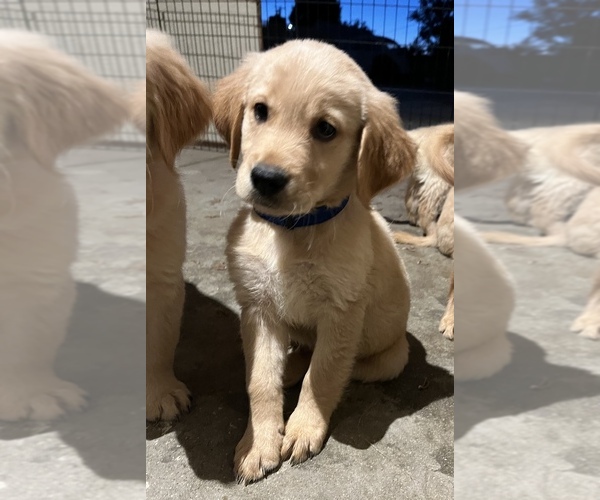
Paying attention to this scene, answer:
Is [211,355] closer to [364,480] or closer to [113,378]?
[364,480]

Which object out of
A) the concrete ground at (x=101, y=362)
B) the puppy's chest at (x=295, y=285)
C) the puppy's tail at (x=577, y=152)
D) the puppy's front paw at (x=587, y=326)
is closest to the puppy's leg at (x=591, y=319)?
the puppy's front paw at (x=587, y=326)

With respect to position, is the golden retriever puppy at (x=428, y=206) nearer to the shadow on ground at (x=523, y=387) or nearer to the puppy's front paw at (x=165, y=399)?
the puppy's front paw at (x=165, y=399)

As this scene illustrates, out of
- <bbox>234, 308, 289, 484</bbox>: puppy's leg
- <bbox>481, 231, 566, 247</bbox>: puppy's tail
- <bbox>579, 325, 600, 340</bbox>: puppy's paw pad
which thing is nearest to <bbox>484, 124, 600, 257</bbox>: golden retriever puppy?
<bbox>481, 231, 566, 247</bbox>: puppy's tail

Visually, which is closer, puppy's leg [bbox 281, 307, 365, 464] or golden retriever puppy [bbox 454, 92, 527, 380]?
golden retriever puppy [bbox 454, 92, 527, 380]

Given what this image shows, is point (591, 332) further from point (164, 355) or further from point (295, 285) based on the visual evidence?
point (164, 355)

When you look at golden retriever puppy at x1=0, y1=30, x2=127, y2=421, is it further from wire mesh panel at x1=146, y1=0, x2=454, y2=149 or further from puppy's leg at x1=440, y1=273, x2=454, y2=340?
wire mesh panel at x1=146, y1=0, x2=454, y2=149

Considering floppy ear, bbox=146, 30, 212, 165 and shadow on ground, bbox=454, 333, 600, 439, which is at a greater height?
floppy ear, bbox=146, 30, 212, 165

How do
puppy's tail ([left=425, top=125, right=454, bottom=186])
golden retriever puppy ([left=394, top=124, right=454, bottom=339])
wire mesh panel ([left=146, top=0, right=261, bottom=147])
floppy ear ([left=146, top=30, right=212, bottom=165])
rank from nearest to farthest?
floppy ear ([left=146, top=30, right=212, bottom=165]) < puppy's tail ([left=425, top=125, right=454, bottom=186]) < golden retriever puppy ([left=394, top=124, right=454, bottom=339]) < wire mesh panel ([left=146, top=0, right=261, bottom=147])
